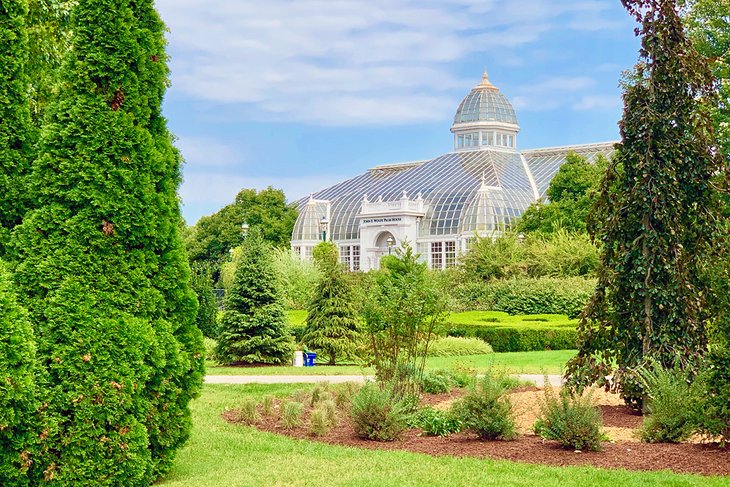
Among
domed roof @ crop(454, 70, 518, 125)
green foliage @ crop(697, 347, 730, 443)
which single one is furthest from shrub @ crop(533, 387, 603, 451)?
domed roof @ crop(454, 70, 518, 125)

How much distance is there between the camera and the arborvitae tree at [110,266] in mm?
6562

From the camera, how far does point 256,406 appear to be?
10.6 meters

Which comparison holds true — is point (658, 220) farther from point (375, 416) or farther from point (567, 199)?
point (567, 199)

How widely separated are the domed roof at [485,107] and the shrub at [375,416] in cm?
5178

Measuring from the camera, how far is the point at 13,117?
26.2 ft

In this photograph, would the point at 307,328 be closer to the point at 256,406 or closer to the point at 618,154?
the point at 256,406

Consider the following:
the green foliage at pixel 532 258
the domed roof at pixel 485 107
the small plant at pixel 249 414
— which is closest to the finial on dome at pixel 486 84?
the domed roof at pixel 485 107

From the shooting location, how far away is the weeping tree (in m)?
9.95

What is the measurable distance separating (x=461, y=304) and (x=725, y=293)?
21629mm

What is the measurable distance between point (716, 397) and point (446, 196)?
43.6 metres

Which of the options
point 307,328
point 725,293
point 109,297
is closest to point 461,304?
point 307,328

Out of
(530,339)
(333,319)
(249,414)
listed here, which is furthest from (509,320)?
(249,414)

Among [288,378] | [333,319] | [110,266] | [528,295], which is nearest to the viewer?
[110,266]

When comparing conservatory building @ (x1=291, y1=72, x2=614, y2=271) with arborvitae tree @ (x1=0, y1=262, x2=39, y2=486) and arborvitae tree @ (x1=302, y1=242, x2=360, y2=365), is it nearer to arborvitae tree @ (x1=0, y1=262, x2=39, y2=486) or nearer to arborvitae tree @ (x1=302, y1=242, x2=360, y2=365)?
arborvitae tree @ (x1=302, y1=242, x2=360, y2=365)
